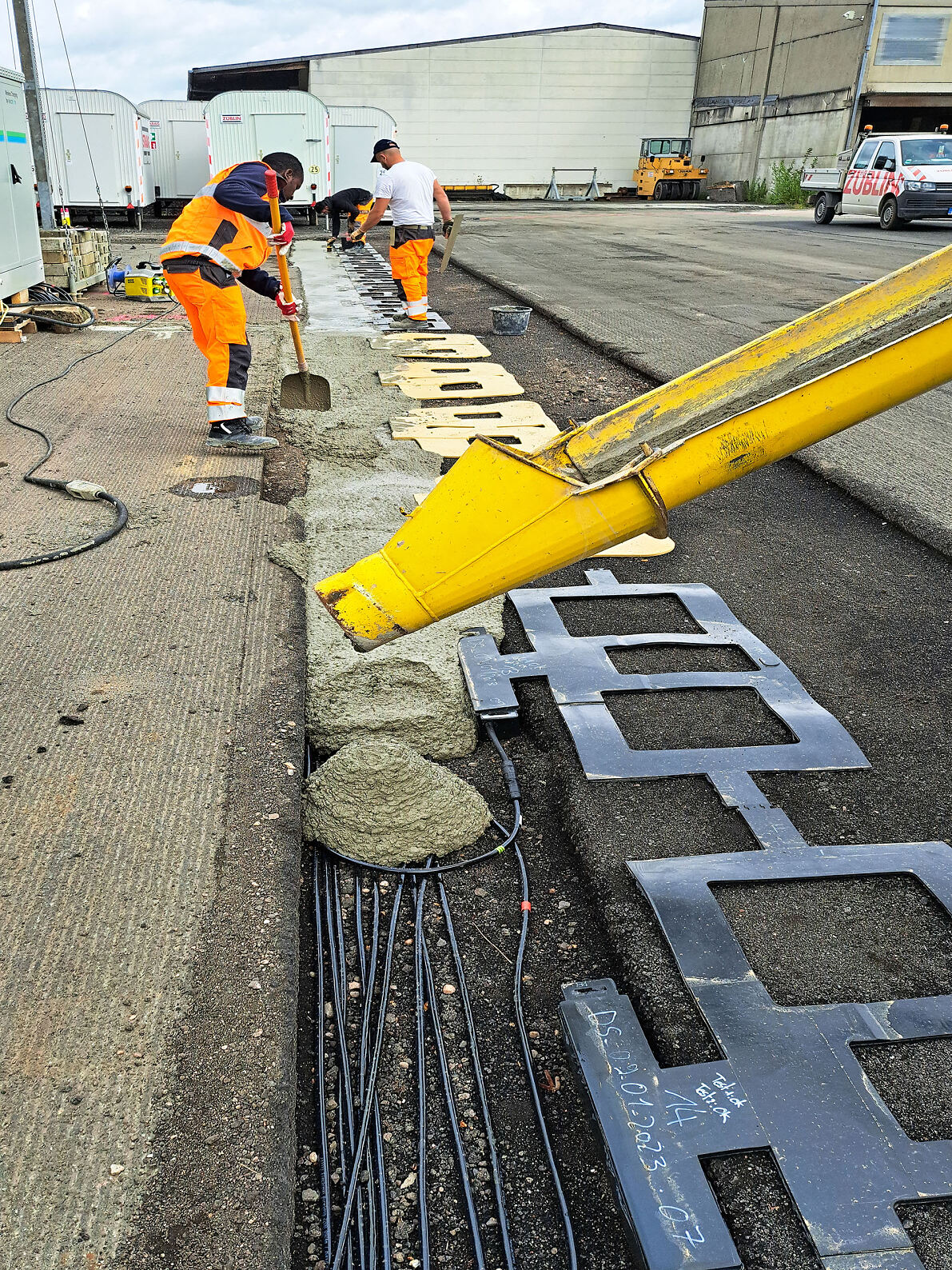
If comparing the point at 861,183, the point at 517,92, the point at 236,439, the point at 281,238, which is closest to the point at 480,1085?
the point at 236,439

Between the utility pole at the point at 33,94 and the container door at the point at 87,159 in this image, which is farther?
the container door at the point at 87,159

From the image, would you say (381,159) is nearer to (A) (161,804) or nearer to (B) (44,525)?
(B) (44,525)

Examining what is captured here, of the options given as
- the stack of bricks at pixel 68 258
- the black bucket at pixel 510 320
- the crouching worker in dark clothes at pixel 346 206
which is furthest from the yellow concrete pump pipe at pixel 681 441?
the crouching worker in dark clothes at pixel 346 206

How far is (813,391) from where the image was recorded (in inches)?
75.7

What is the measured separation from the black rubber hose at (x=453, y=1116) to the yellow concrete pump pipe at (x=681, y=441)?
0.96m

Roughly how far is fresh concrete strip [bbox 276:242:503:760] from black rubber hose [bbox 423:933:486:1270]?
886 millimetres

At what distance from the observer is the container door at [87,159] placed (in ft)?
64.2

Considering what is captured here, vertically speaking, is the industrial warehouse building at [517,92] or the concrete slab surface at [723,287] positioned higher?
the industrial warehouse building at [517,92]

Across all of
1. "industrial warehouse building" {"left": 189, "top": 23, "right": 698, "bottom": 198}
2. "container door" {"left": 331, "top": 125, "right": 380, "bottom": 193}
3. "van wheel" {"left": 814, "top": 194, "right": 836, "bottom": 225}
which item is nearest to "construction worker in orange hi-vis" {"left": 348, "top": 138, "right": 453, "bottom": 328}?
"container door" {"left": 331, "top": 125, "right": 380, "bottom": 193}

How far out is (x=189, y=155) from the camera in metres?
22.5

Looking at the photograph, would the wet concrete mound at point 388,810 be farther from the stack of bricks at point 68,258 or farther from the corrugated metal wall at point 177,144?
the corrugated metal wall at point 177,144

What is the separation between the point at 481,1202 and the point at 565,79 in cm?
4113

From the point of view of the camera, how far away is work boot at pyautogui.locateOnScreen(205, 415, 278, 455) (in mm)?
5617

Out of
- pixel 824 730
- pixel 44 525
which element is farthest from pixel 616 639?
pixel 44 525
